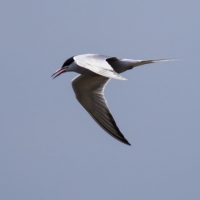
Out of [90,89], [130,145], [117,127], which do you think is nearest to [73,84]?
[90,89]

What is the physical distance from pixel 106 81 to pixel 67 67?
3.09 feet

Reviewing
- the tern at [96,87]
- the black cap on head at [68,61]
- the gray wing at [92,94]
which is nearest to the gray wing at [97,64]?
the tern at [96,87]

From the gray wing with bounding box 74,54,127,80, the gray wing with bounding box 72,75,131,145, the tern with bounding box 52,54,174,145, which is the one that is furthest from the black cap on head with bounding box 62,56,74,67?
the gray wing with bounding box 74,54,127,80

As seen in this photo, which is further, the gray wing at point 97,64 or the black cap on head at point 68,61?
the black cap on head at point 68,61

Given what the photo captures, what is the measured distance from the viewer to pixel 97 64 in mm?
10344

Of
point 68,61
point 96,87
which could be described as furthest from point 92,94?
point 68,61

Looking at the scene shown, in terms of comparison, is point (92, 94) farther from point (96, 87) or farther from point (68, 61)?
point (68, 61)

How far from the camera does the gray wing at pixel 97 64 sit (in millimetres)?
9569

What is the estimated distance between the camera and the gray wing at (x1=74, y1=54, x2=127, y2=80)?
9.57m

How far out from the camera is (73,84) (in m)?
12.9

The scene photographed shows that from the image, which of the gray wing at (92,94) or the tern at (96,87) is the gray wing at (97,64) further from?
the gray wing at (92,94)

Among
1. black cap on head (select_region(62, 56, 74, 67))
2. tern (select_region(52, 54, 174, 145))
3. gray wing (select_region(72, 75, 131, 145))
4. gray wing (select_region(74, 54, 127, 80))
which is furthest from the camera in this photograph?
gray wing (select_region(72, 75, 131, 145))

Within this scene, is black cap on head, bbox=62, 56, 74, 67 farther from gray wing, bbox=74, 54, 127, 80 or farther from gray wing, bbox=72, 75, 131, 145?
gray wing, bbox=74, 54, 127, 80

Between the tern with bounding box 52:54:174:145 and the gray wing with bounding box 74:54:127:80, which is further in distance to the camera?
the tern with bounding box 52:54:174:145
